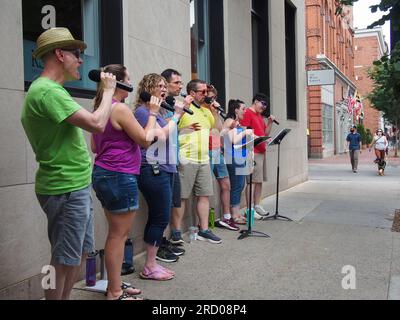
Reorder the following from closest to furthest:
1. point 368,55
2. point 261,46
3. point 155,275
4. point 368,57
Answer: point 155,275 < point 261,46 < point 368,57 < point 368,55

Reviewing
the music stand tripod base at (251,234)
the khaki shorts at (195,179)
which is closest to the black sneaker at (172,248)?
the khaki shorts at (195,179)

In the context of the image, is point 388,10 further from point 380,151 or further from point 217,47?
point 380,151

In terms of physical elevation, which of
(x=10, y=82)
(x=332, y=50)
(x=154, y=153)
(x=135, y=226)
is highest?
(x=332, y=50)

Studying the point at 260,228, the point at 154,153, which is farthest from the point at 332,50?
the point at 154,153

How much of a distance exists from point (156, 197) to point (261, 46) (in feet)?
23.5

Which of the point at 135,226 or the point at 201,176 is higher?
the point at 201,176

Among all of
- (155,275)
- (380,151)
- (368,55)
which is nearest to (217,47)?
(155,275)

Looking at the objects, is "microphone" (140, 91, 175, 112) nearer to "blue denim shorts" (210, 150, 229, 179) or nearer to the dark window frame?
"blue denim shorts" (210, 150, 229, 179)

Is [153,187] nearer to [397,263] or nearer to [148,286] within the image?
[148,286]

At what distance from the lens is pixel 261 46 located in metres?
10.6

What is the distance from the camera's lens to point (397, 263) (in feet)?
16.5

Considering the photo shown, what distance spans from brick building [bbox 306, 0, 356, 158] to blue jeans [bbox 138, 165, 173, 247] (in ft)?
75.5

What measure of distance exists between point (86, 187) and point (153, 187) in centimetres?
129

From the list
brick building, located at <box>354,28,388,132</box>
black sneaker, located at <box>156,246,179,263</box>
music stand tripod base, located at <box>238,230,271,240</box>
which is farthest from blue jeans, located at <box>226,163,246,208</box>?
brick building, located at <box>354,28,388,132</box>
